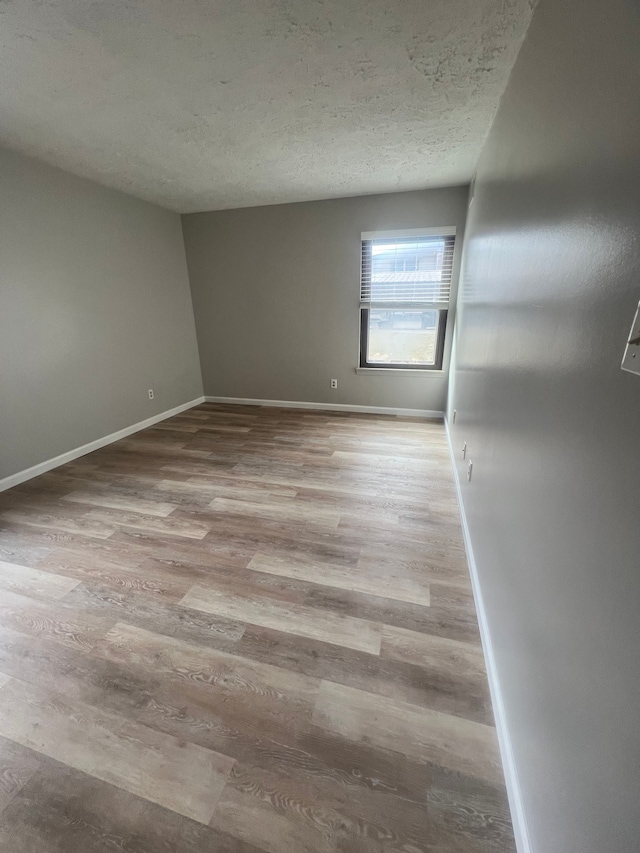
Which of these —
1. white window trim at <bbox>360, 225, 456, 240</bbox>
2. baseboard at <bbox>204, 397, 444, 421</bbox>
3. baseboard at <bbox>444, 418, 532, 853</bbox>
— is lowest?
baseboard at <bbox>444, 418, 532, 853</bbox>

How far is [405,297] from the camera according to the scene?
3.79 m

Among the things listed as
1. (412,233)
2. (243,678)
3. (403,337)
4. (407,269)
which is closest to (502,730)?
(243,678)

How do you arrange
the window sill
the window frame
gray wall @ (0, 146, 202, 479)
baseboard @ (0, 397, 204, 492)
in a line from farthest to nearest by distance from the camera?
the window sill < the window frame < baseboard @ (0, 397, 204, 492) < gray wall @ (0, 146, 202, 479)

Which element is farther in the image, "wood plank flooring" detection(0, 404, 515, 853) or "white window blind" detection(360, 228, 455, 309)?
"white window blind" detection(360, 228, 455, 309)

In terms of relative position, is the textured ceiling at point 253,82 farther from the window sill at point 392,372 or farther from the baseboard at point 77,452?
the baseboard at point 77,452

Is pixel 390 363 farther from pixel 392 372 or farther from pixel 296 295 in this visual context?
pixel 296 295

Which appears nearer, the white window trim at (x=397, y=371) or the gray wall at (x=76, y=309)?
the gray wall at (x=76, y=309)

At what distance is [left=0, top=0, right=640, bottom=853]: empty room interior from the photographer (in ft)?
2.20

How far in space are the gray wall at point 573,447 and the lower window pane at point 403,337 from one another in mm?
2574

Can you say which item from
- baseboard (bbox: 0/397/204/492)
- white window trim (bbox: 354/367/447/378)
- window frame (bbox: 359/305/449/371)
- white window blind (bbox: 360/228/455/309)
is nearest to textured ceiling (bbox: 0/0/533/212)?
white window blind (bbox: 360/228/455/309)

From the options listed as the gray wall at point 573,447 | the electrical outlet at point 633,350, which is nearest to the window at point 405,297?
the gray wall at point 573,447

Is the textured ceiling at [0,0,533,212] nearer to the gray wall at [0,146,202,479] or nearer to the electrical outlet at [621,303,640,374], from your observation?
the gray wall at [0,146,202,479]

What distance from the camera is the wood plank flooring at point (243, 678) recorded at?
927 mm

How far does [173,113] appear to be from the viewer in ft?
6.51
